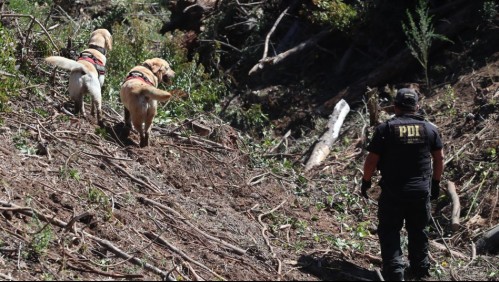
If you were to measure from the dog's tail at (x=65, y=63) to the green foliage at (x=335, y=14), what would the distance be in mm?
4462

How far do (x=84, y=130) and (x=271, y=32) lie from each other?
506 centimetres

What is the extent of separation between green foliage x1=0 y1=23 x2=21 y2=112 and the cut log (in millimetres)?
3800

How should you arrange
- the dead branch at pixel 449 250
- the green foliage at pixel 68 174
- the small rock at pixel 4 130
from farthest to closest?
the small rock at pixel 4 130, the dead branch at pixel 449 250, the green foliage at pixel 68 174

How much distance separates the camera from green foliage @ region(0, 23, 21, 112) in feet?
28.3

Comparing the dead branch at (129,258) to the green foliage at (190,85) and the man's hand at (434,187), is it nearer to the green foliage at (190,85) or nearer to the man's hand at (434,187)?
the man's hand at (434,187)

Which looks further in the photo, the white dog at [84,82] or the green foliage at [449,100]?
the green foliage at [449,100]

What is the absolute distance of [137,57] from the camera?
12.1 meters

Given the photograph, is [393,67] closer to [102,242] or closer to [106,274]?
[102,242]

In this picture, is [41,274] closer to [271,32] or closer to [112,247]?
[112,247]

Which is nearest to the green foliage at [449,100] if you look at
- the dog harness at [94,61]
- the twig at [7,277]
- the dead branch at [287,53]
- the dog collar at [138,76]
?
the dead branch at [287,53]

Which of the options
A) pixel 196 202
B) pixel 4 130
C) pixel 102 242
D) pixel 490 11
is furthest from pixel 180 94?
Result: pixel 102 242

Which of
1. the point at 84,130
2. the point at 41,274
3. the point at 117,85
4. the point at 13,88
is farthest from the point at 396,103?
the point at 117,85

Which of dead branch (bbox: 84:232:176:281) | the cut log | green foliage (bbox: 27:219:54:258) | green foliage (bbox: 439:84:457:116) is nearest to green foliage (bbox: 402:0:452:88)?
green foliage (bbox: 439:84:457:116)

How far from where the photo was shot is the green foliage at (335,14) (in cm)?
1220
